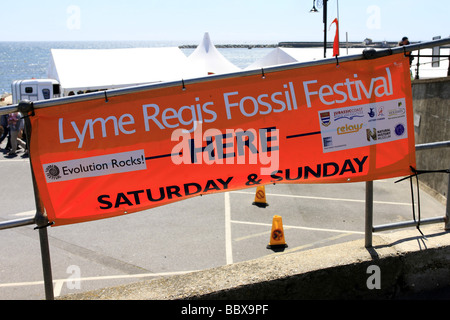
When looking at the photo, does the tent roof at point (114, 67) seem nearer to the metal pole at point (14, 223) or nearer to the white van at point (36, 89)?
the white van at point (36, 89)

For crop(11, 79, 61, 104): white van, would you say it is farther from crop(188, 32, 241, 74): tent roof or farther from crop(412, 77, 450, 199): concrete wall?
crop(412, 77, 450, 199): concrete wall

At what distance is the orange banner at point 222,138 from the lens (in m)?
3.11

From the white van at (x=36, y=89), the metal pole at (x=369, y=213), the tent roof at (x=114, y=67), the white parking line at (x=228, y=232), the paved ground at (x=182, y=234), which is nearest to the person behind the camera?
the metal pole at (x=369, y=213)

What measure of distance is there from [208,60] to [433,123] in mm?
16184

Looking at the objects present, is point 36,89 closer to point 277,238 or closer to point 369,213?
point 277,238

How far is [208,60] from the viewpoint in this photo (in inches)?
1039

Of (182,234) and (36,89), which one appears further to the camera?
(36,89)

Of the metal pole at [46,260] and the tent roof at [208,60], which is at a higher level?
the tent roof at [208,60]

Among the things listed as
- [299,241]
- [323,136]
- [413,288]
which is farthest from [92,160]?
[299,241]

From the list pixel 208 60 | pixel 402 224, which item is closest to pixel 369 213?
pixel 402 224

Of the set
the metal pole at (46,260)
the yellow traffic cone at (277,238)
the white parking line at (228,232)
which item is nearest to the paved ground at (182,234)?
the white parking line at (228,232)

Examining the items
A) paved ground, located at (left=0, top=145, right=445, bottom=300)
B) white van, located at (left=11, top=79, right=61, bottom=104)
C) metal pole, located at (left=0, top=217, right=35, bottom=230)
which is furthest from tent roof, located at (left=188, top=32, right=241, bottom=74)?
metal pole, located at (left=0, top=217, right=35, bottom=230)

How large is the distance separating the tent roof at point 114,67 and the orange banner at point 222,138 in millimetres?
20088
